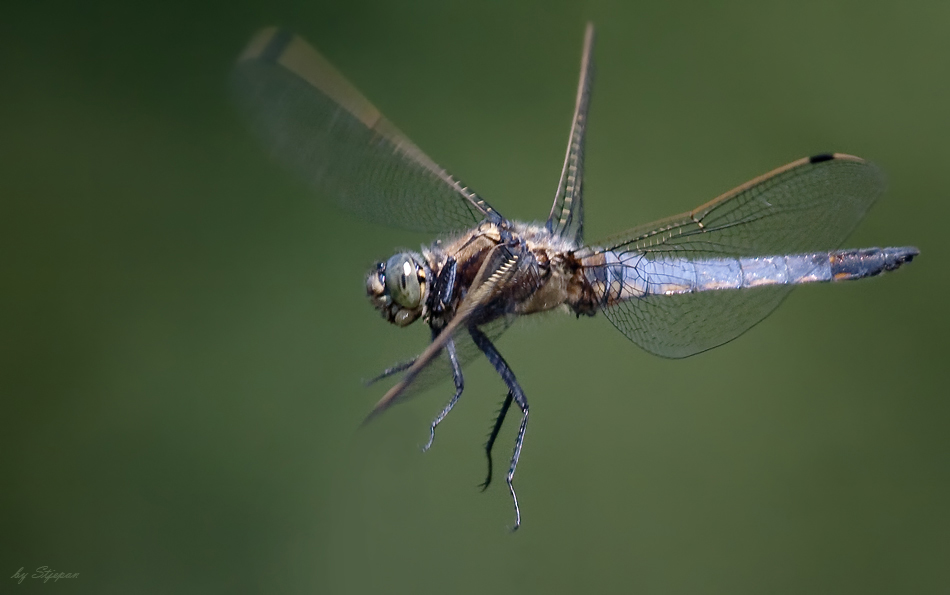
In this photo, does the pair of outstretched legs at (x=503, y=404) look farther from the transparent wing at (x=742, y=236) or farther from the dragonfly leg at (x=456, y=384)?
the transparent wing at (x=742, y=236)

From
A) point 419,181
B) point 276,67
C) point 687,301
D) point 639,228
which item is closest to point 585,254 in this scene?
point 639,228

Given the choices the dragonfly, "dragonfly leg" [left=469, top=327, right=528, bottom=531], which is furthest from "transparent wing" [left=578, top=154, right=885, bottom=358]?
"dragonfly leg" [left=469, top=327, right=528, bottom=531]

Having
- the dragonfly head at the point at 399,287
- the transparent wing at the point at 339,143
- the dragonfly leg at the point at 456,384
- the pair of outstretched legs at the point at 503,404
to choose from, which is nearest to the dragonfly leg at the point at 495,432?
the pair of outstretched legs at the point at 503,404

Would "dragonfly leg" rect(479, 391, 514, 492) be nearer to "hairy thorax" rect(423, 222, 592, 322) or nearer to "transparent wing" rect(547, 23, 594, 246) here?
"hairy thorax" rect(423, 222, 592, 322)

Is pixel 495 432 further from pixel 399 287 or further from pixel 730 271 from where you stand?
A: pixel 730 271

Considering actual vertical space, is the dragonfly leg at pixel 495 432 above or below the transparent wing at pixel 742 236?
below

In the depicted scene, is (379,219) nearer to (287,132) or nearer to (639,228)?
(287,132)
